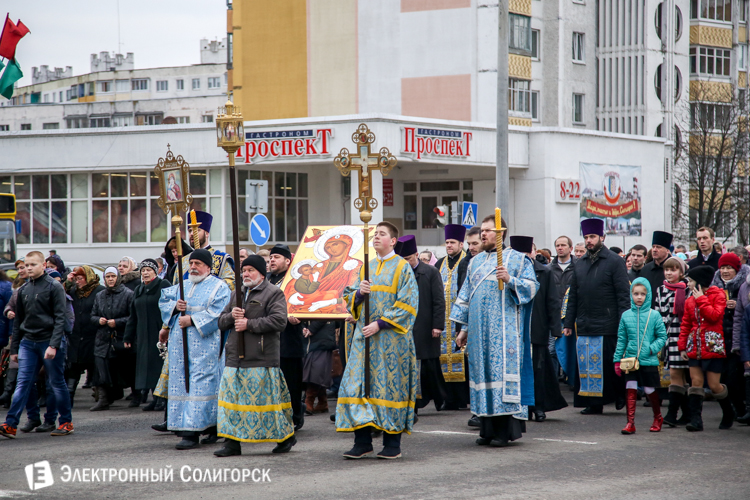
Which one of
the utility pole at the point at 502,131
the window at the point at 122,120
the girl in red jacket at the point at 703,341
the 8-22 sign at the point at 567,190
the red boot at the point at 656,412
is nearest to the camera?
the red boot at the point at 656,412

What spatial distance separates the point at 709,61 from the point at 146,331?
46822 millimetres

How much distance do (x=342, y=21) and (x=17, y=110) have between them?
1478 inches

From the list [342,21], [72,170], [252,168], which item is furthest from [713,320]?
[342,21]

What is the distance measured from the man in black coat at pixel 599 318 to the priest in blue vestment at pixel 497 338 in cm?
233

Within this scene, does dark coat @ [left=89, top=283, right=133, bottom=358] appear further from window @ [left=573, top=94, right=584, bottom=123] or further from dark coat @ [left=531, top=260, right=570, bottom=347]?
window @ [left=573, top=94, right=584, bottom=123]

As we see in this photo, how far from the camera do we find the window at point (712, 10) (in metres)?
53.3

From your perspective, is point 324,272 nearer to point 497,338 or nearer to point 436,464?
point 497,338

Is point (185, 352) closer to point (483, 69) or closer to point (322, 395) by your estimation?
point (322, 395)

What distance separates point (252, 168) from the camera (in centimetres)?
3550

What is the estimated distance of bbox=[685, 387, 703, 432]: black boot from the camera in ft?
34.7

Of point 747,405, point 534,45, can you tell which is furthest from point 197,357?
point 534,45

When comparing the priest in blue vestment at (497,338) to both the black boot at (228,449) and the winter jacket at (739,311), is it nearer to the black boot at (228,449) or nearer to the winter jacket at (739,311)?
the black boot at (228,449)

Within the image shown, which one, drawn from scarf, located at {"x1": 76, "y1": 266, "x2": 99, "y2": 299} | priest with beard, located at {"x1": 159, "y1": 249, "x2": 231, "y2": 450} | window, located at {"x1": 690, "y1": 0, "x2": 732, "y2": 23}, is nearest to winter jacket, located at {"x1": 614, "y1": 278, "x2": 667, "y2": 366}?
priest with beard, located at {"x1": 159, "y1": 249, "x2": 231, "y2": 450}

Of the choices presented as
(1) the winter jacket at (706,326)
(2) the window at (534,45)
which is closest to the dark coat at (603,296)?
(1) the winter jacket at (706,326)
